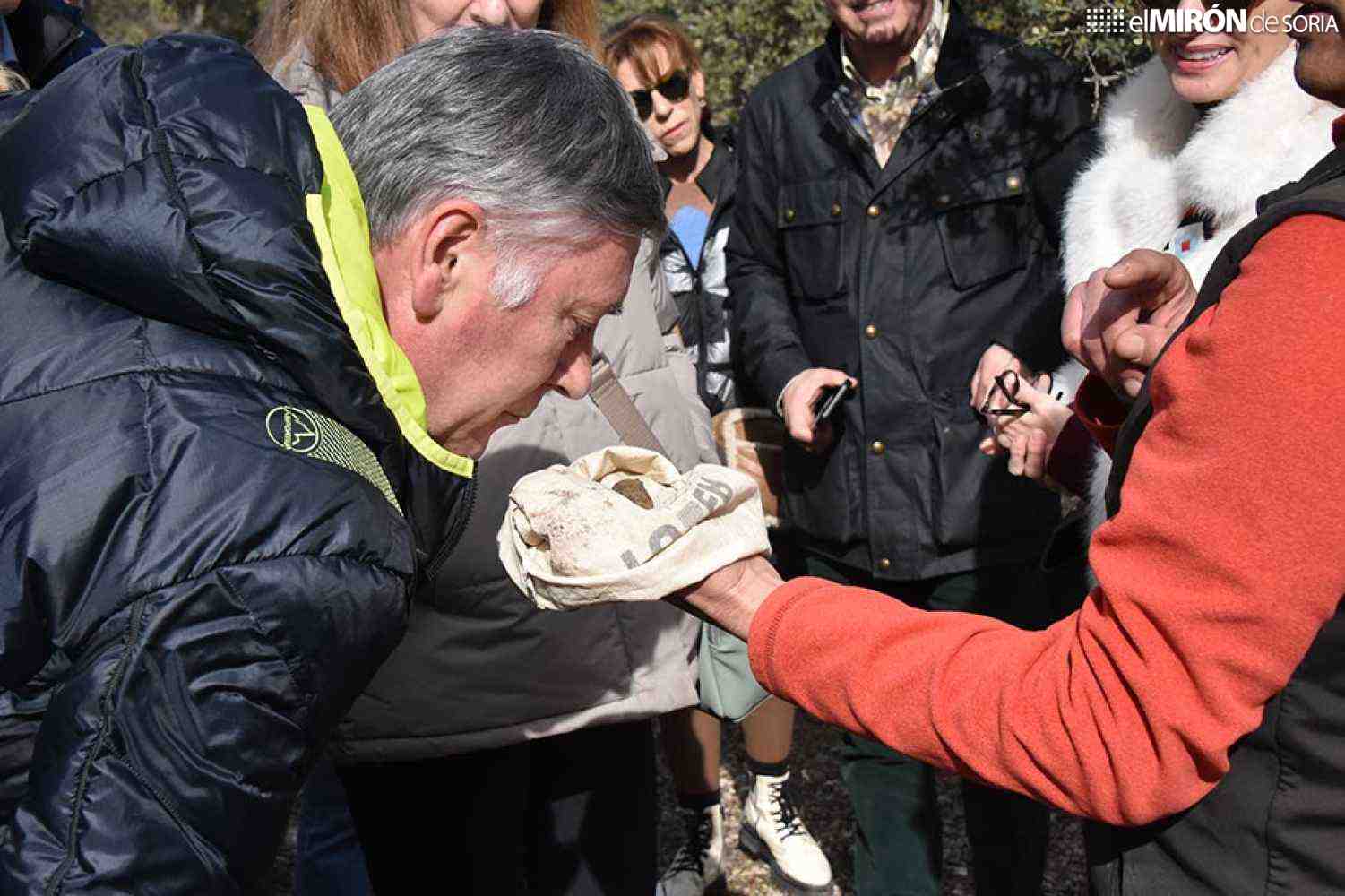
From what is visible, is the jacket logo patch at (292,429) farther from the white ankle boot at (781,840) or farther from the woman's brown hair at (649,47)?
the woman's brown hair at (649,47)

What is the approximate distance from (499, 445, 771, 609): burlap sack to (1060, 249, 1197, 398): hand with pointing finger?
23.5 inches

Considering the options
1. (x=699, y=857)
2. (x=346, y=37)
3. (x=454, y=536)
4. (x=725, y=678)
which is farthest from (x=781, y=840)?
(x=346, y=37)

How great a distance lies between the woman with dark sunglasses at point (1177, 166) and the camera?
198 cm

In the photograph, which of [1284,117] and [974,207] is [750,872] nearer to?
[974,207]

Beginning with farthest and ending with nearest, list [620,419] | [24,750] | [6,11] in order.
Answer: [6,11]
[620,419]
[24,750]

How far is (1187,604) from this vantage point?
121 centimetres

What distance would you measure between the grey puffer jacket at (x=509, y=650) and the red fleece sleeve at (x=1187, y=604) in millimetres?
941

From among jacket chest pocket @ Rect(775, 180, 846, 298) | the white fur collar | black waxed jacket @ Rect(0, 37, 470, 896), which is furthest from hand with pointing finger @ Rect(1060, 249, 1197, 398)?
jacket chest pocket @ Rect(775, 180, 846, 298)

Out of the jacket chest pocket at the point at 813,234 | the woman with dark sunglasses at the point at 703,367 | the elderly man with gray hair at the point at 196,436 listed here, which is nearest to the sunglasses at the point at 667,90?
the woman with dark sunglasses at the point at 703,367

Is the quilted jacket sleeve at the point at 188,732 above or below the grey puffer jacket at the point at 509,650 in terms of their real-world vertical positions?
above

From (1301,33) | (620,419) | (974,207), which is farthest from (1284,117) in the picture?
(620,419)

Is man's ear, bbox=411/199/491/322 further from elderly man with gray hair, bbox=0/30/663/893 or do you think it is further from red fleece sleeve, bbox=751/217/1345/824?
red fleece sleeve, bbox=751/217/1345/824

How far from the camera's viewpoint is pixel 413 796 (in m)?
2.38

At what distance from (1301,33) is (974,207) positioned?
1.60 metres
